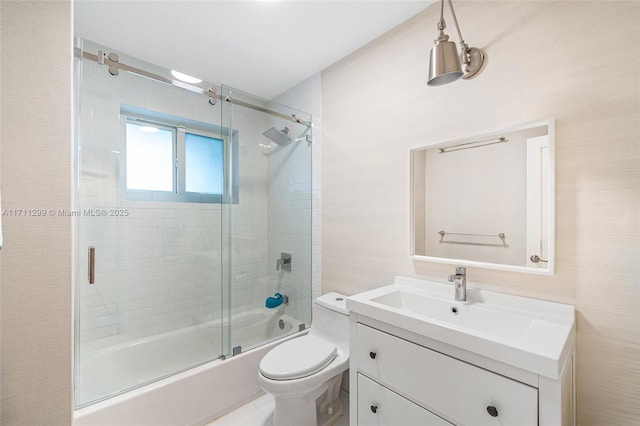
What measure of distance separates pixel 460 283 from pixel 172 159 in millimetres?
2261

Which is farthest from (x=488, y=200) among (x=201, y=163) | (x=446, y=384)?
Result: (x=201, y=163)

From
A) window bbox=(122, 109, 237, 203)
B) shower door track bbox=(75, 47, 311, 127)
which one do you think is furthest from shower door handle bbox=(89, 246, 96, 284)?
shower door track bbox=(75, 47, 311, 127)

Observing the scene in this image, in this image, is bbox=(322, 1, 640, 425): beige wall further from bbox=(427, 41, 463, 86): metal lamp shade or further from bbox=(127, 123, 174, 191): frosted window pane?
bbox=(127, 123, 174, 191): frosted window pane

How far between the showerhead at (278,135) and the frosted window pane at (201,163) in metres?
0.43

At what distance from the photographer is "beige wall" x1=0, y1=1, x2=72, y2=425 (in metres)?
0.89

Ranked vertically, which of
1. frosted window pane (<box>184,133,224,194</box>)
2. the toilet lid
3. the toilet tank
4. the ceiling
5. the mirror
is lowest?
the toilet lid

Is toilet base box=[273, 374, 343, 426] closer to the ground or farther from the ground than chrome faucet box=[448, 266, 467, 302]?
closer to the ground

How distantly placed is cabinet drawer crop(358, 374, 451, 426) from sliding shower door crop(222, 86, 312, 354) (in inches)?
38.6

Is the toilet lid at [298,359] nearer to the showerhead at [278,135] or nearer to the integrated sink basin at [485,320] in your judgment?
the integrated sink basin at [485,320]

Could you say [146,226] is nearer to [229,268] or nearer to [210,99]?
[229,268]

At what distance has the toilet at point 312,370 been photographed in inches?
57.0

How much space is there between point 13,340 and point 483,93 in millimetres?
2088

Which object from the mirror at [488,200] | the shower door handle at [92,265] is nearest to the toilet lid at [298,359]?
the mirror at [488,200]

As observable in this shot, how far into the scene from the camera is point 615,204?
3.31ft
